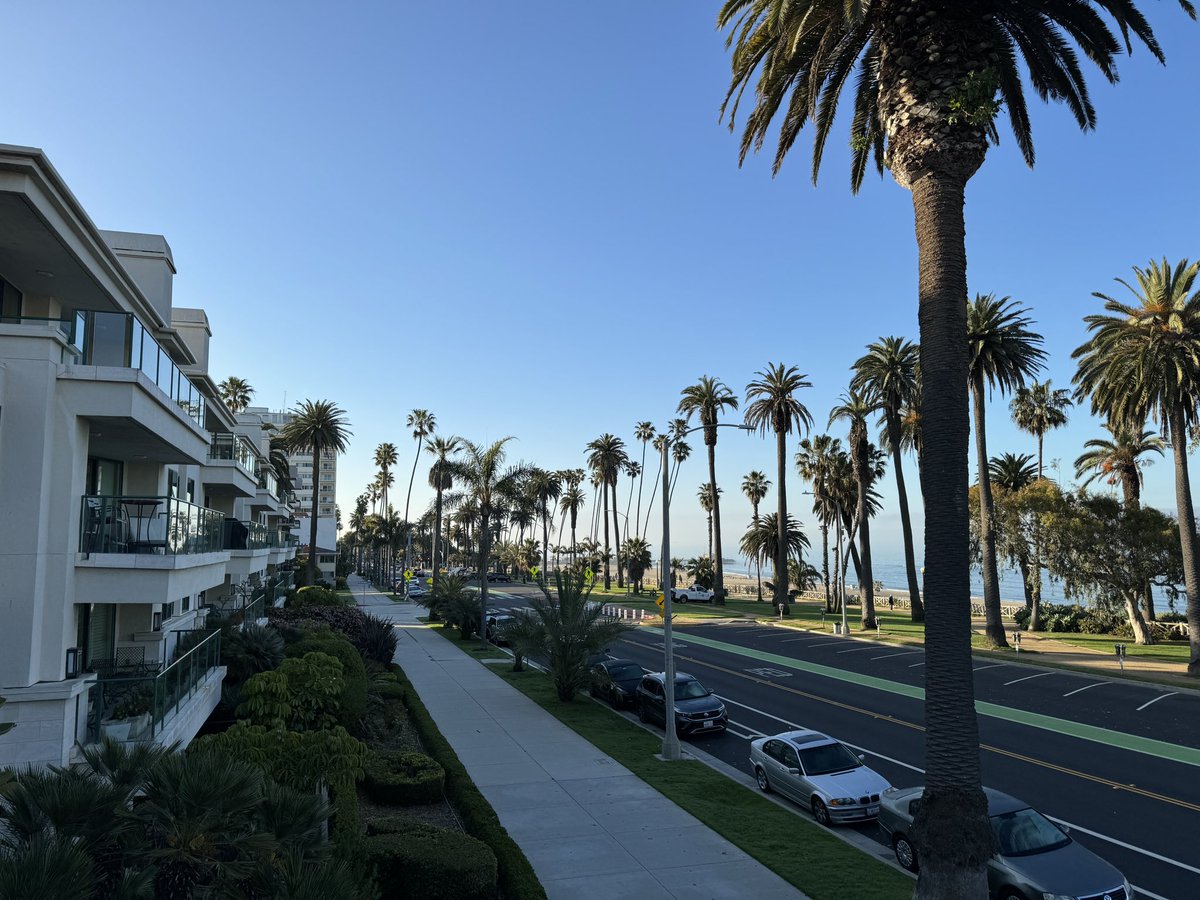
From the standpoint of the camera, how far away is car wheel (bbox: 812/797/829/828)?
14.9 meters

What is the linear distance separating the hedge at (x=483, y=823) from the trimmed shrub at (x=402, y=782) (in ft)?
1.38

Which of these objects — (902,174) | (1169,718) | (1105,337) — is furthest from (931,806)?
(1105,337)

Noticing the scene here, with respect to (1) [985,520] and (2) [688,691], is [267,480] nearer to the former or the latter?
(2) [688,691]

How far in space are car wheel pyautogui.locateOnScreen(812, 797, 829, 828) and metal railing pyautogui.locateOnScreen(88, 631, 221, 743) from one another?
11500 millimetres

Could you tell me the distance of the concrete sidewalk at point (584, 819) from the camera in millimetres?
11906

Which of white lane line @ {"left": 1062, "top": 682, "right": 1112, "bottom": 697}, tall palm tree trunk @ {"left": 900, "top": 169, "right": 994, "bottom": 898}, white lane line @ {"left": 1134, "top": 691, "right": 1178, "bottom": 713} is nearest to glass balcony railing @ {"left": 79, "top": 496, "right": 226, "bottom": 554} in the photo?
tall palm tree trunk @ {"left": 900, "top": 169, "right": 994, "bottom": 898}

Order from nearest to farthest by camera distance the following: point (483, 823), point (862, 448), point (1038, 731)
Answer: point (483, 823), point (1038, 731), point (862, 448)

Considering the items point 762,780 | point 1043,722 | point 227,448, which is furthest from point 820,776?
point 227,448

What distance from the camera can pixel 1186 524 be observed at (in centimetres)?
3400

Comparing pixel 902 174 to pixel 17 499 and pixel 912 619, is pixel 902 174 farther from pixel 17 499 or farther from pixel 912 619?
pixel 912 619

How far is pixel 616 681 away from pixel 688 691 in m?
3.94

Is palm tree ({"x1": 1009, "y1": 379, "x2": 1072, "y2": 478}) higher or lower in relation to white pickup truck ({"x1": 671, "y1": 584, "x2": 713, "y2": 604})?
higher

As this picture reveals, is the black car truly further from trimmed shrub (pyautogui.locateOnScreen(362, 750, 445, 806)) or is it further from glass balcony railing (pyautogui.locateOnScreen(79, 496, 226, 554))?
glass balcony railing (pyautogui.locateOnScreen(79, 496, 226, 554))

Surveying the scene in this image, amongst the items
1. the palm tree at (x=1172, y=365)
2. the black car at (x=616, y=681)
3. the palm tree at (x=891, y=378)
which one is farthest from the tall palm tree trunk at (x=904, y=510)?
the black car at (x=616, y=681)
